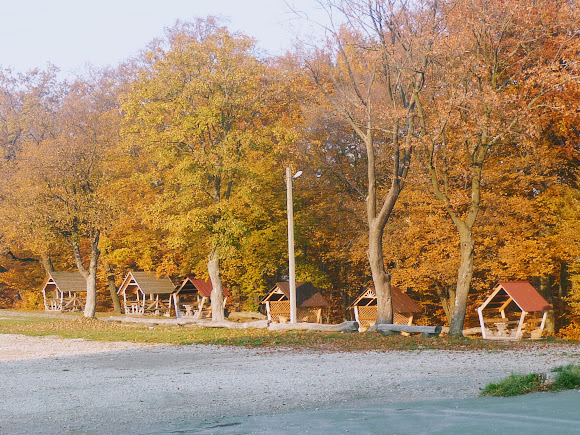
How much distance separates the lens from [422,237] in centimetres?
3125

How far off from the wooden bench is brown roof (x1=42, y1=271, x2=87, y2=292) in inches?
1336

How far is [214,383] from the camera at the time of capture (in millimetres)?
11516

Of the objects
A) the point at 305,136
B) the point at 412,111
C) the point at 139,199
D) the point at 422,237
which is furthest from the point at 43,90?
the point at 412,111

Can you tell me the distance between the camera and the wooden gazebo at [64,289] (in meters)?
50.2

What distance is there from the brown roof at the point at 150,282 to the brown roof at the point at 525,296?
86.0 feet

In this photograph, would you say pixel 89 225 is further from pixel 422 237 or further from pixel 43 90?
pixel 43 90

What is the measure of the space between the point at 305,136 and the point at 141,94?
8869 millimetres

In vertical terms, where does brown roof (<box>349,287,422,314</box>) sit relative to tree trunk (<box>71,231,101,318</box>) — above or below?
below

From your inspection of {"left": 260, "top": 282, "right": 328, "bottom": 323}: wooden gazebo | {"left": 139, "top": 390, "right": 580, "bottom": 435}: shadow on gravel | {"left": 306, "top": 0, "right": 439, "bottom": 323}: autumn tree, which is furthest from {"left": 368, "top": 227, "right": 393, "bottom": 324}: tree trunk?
{"left": 139, "top": 390, "right": 580, "bottom": 435}: shadow on gravel

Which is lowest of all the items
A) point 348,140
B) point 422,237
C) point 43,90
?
point 422,237

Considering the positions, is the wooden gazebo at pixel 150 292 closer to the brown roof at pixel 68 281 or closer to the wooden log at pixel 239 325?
the brown roof at pixel 68 281

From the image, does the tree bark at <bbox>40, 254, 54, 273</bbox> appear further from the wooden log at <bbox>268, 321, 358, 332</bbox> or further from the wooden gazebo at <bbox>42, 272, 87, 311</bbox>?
the wooden log at <bbox>268, 321, 358, 332</bbox>

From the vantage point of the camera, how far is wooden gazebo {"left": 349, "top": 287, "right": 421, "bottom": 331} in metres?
A: 32.4

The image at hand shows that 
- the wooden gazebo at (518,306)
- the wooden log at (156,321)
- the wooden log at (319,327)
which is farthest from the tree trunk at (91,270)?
the wooden gazebo at (518,306)
